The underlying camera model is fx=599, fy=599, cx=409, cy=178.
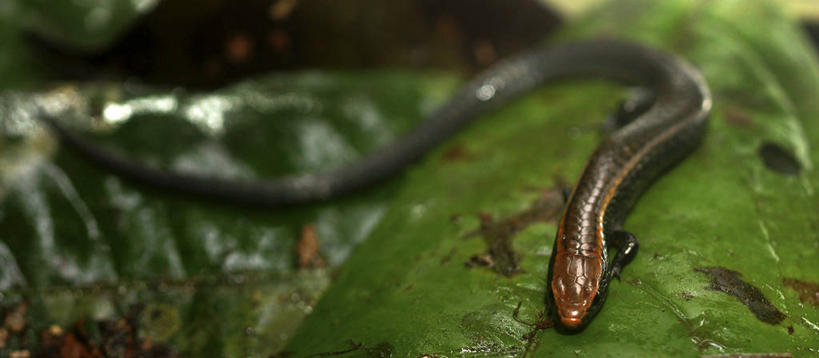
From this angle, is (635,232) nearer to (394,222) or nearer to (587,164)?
(587,164)

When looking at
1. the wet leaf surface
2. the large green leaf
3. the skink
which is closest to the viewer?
the large green leaf

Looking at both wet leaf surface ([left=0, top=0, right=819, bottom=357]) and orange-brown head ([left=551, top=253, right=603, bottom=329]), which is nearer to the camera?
orange-brown head ([left=551, top=253, right=603, bottom=329])

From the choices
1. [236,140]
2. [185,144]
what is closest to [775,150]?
[236,140]

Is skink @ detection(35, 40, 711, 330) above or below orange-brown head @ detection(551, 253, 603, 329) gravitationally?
above

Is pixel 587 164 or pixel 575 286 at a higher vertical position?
pixel 587 164

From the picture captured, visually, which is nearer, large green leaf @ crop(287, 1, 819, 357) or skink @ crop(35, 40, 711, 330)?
large green leaf @ crop(287, 1, 819, 357)

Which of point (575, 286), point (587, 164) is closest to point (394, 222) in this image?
point (587, 164)

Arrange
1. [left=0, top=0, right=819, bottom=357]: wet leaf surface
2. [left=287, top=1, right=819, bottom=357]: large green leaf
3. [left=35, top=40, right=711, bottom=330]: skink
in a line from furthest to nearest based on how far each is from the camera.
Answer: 1. [left=35, top=40, right=711, bottom=330]: skink
2. [left=0, top=0, right=819, bottom=357]: wet leaf surface
3. [left=287, top=1, right=819, bottom=357]: large green leaf

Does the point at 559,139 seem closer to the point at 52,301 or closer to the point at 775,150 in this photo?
the point at 775,150
